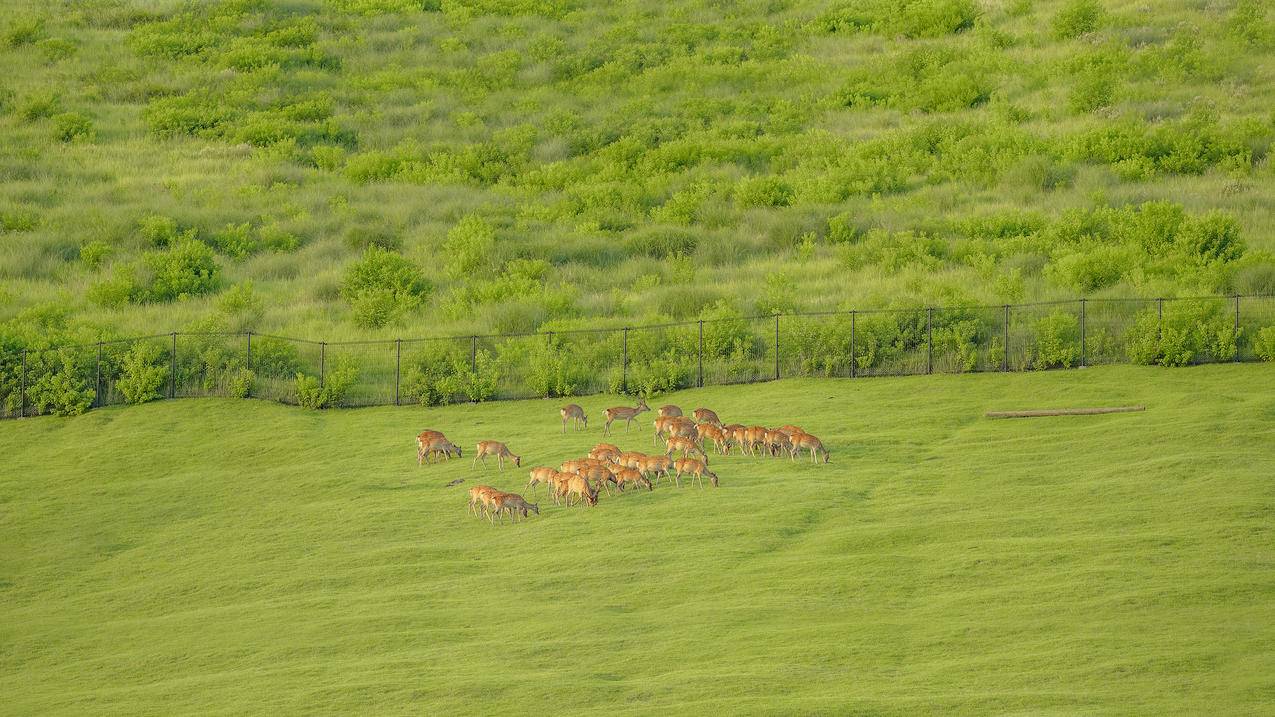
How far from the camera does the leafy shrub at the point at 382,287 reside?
Answer: 54188mm

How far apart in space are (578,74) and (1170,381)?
5386 centimetres

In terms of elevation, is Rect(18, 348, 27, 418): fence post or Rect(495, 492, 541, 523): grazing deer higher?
Rect(18, 348, 27, 418): fence post

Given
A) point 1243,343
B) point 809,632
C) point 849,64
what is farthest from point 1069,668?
point 849,64

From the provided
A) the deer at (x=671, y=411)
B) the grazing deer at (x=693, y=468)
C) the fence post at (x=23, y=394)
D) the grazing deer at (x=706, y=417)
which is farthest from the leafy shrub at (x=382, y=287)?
the grazing deer at (x=693, y=468)

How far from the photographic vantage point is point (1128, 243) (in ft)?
185

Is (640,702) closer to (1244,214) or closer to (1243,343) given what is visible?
(1243,343)

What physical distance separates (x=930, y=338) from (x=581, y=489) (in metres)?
15.7

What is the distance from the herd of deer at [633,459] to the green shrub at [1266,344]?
14.6 m

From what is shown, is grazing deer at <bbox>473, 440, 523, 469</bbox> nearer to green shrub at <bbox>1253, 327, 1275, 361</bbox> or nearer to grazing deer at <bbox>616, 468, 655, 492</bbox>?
grazing deer at <bbox>616, 468, 655, 492</bbox>

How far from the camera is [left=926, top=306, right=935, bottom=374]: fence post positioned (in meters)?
44.3

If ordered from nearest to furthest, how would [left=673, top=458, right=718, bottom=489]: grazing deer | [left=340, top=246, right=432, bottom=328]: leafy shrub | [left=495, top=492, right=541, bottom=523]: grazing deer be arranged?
[left=495, top=492, right=541, bottom=523]: grazing deer < [left=673, top=458, right=718, bottom=489]: grazing deer < [left=340, top=246, right=432, bottom=328]: leafy shrub

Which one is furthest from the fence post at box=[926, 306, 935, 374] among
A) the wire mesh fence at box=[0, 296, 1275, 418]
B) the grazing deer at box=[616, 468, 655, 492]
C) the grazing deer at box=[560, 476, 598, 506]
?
the grazing deer at box=[560, 476, 598, 506]

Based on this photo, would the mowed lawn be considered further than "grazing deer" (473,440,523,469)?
No

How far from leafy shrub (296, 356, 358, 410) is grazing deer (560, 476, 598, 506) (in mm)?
14906
